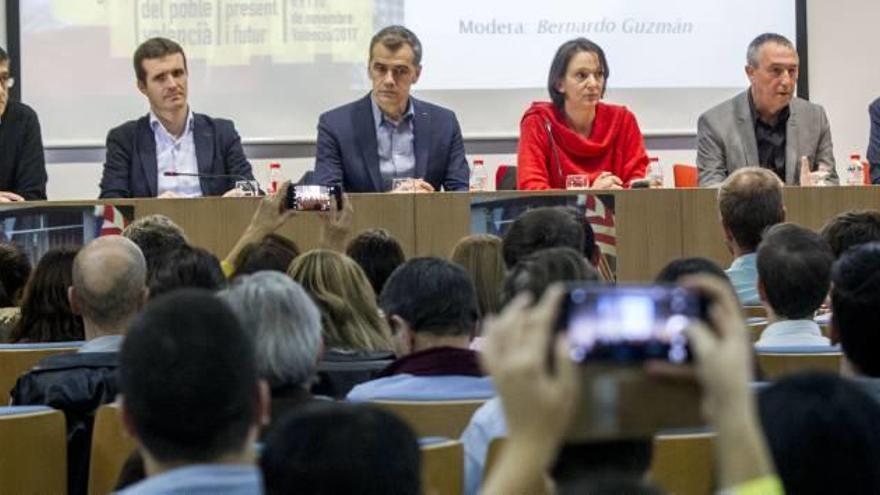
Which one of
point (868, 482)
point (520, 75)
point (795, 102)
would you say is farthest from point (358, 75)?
point (868, 482)

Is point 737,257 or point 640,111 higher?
point 640,111

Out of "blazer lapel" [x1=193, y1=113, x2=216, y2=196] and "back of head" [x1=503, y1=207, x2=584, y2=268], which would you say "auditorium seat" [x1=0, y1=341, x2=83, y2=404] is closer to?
"back of head" [x1=503, y1=207, x2=584, y2=268]

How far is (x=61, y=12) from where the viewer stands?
800 cm

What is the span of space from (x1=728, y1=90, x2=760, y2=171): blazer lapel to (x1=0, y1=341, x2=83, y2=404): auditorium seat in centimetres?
378

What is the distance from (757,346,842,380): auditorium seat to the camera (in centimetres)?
317

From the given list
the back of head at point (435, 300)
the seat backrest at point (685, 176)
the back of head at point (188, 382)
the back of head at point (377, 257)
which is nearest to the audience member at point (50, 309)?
the back of head at point (377, 257)

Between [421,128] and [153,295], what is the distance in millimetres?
2985

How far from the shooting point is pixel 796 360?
3.20 m

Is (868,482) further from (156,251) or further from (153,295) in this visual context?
(156,251)

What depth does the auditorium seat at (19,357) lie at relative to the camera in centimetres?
364

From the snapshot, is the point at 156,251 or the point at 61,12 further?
the point at 61,12

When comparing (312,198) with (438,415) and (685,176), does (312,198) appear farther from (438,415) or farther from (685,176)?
(438,415)

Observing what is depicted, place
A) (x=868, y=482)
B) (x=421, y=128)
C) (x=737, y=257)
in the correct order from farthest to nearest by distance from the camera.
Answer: (x=421, y=128)
(x=737, y=257)
(x=868, y=482)

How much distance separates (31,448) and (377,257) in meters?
1.72
